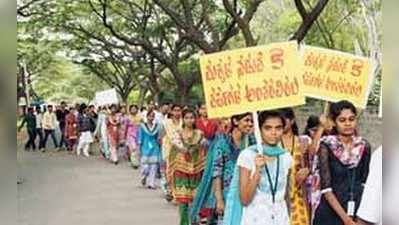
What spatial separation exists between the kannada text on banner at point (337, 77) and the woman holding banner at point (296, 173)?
0.19m

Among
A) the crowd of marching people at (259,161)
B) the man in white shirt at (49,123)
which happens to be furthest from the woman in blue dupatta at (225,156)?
the man in white shirt at (49,123)

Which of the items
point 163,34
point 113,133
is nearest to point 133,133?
point 113,133

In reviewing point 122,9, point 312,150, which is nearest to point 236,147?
point 312,150

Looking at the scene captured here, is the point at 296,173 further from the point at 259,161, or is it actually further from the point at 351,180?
the point at 259,161

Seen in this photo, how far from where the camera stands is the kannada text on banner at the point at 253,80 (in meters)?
3.34

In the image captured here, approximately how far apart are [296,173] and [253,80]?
2.09 ft

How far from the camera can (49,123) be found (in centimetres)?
497

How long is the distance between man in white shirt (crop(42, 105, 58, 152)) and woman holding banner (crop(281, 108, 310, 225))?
1.74 m

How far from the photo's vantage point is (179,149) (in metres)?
5.19

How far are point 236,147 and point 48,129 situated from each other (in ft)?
5.77

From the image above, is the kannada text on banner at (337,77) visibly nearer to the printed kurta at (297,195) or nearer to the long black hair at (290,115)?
the long black hair at (290,115)

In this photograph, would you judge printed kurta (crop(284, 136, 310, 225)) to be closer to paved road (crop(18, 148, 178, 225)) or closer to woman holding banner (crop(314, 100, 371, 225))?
woman holding banner (crop(314, 100, 371, 225))

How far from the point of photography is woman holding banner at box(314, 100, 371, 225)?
3.77 meters
